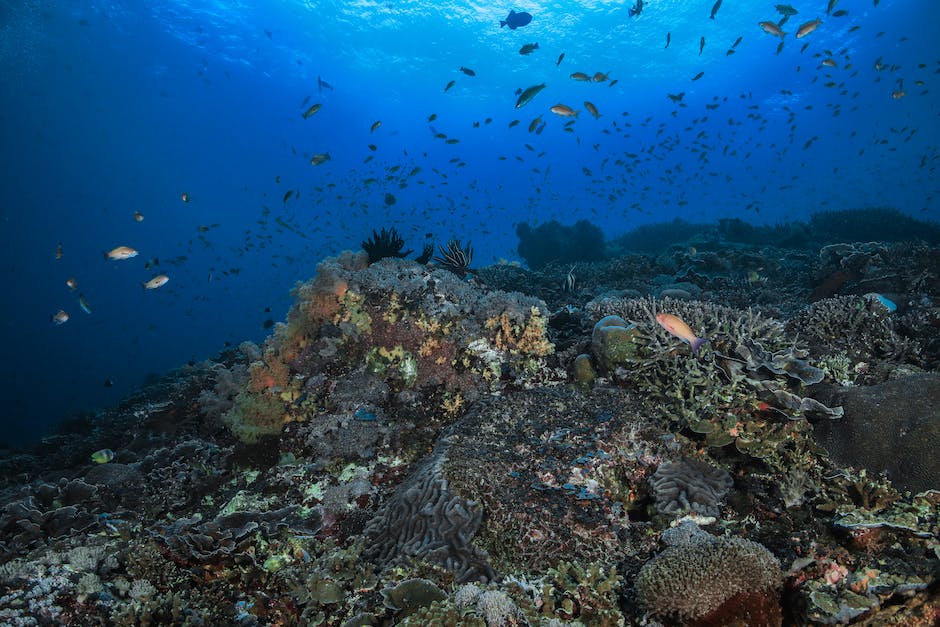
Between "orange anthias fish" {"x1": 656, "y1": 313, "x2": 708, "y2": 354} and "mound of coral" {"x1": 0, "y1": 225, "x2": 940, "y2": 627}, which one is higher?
"orange anthias fish" {"x1": 656, "y1": 313, "x2": 708, "y2": 354}

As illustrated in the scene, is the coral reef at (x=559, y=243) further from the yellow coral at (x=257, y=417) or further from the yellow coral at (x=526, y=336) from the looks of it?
the yellow coral at (x=257, y=417)

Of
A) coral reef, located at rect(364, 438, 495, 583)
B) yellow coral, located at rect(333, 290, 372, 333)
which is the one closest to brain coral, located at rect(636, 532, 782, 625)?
coral reef, located at rect(364, 438, 495, 583)

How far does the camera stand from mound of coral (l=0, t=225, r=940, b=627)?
2949mm

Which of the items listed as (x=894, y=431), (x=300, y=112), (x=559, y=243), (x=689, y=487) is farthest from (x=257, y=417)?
(x=300, y=112)

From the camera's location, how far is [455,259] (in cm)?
859

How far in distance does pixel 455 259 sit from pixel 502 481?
17.7 feet

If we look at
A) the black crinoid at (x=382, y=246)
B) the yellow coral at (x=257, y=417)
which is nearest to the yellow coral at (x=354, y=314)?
the black crinoid at (x=382, y=246)

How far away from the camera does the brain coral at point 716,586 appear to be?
2621mm

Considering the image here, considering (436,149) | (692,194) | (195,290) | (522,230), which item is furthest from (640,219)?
(195,290)

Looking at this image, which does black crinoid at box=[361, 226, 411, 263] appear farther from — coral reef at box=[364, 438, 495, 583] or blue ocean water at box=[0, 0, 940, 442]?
blue ocean water at box=[0, 0, 940, 442]

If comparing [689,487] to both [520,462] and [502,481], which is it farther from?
[502,481]

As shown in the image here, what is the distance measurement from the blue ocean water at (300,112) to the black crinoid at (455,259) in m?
9.65

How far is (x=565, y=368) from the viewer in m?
6.03

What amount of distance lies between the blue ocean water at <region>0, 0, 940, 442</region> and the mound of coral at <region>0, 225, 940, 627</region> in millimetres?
12772
